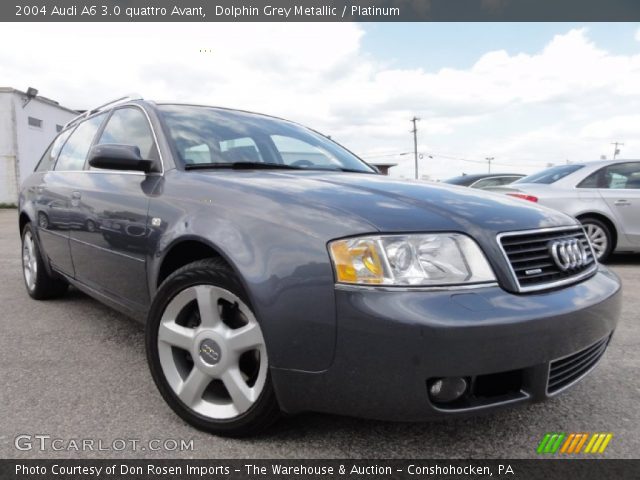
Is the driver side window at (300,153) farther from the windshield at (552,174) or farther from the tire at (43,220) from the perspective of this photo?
the windshield at (552,174)

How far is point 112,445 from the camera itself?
6.14 feet

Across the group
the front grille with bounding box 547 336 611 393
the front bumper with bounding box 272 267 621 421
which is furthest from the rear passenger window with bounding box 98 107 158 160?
the front grille with bounding box 547 336 611 393

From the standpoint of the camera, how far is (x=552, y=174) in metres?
6.46

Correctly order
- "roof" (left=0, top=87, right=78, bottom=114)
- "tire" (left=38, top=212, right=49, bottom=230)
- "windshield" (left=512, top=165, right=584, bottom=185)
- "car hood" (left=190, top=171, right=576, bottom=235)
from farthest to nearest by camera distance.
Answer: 1. "roof" (left=0, top=87, right=78, bottom=114)
2. "windshield" (left=512, top=165, right=584, bottom=185)
3. "tire" (left=38, top=212, right=49, bottom=230)
4. "car hood" (left=190, top=171, right=576, bottom=235)

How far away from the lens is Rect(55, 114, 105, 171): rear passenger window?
3.46m

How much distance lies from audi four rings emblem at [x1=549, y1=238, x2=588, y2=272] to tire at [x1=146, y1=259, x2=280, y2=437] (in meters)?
1.13

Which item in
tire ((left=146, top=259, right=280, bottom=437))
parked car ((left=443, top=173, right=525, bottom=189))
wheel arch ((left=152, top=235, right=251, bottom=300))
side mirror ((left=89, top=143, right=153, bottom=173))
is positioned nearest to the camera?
tire ((left=146, top=259, right=280, bottom=437))

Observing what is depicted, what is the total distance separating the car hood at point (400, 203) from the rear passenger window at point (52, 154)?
247 centimetres

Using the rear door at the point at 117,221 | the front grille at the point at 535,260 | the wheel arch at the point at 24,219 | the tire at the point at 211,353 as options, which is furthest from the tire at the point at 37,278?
the front grille at the point at 535,260

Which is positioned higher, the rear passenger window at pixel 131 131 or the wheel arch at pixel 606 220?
the rear passenger window at pixel 131 131

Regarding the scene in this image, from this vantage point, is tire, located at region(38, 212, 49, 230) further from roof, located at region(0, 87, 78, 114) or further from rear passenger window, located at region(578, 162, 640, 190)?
roof, located at region(0, 87, 78, 114)

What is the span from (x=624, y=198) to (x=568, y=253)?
16.4ft

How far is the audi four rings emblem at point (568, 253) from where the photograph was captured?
6.02ft

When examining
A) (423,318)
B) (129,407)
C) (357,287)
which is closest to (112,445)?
(129,407)
